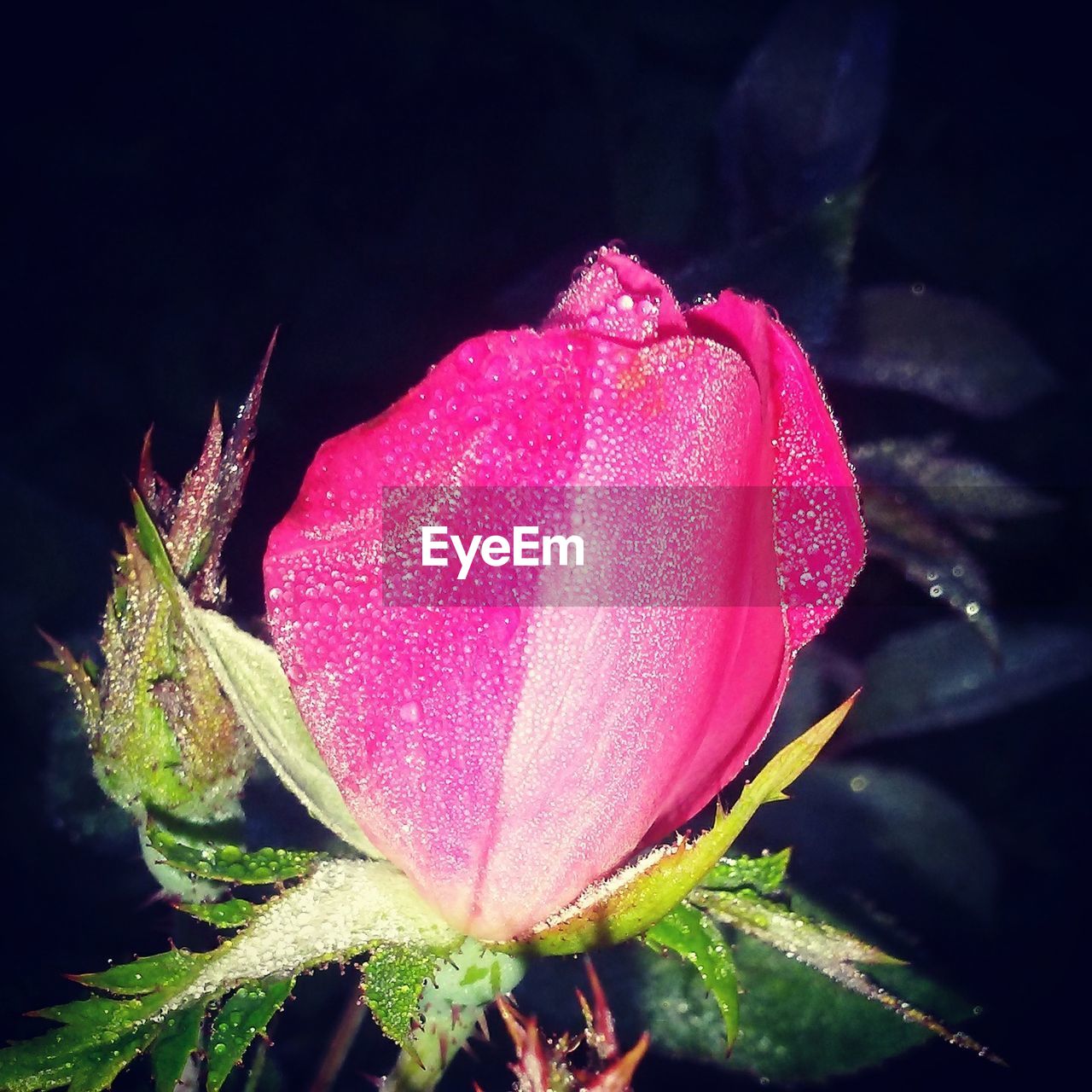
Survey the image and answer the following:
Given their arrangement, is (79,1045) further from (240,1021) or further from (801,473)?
(801,473)

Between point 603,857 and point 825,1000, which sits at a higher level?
point 603,857

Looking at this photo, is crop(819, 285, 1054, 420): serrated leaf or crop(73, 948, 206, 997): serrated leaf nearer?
crop(73, 948, 206, 997): serrated leaf

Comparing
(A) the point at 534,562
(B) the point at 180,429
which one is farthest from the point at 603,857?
(B) the point at 180,429

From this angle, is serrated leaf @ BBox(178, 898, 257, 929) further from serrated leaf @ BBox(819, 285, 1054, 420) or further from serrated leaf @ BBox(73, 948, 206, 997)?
serrated leaf @ BBox(819, 285, 1054, 420)

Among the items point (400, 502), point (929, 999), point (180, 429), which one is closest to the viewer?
point (400, 502)

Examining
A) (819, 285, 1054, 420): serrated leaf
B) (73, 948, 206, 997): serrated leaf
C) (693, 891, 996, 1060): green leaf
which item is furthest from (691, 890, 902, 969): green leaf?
(819, 285, 1054, 420): serrated leaf

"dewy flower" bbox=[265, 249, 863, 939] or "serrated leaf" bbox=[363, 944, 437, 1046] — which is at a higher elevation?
"dewy flower" bbox=[265, 249, 863, 939]

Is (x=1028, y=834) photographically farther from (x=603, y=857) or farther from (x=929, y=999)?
(x=603, y=857)
